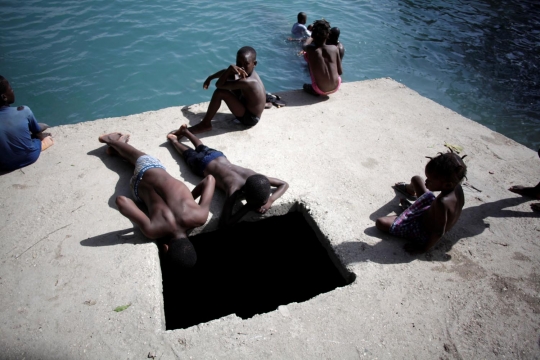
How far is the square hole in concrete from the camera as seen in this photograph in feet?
13.4

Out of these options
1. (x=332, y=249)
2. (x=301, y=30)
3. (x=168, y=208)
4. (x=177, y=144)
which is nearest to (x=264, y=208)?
(x=332, y=249)

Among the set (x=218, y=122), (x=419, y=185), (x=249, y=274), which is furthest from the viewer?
(x=218, y=122)

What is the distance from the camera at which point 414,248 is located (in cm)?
318

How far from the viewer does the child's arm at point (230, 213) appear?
3.48 metres

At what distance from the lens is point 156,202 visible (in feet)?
11.0

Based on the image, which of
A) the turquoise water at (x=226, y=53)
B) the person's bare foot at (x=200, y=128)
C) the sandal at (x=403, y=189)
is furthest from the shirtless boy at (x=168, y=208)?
the turquoise water at (x=226, y=53)

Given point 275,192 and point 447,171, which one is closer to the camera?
point 447,171

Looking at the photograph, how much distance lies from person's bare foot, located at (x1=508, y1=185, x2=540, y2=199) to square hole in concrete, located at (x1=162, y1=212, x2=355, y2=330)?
94.3 inches

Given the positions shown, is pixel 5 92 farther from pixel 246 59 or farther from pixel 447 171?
pixel 447 171

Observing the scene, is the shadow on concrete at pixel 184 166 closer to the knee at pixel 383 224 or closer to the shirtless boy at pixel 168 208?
the shirtless boy at pixel 168 208

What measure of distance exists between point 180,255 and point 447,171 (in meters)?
2.41

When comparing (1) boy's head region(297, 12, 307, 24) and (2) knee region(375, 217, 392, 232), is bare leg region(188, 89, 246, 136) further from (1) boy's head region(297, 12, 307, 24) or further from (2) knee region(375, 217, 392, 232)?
(1) boy's head region(297, 12, 307, 24)

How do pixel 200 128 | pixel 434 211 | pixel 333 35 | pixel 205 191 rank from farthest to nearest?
pixel 333 35, pixel 200 128, pixel 205 191, pixel 434 211

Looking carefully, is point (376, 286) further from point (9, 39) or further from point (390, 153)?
point (9, 39)
